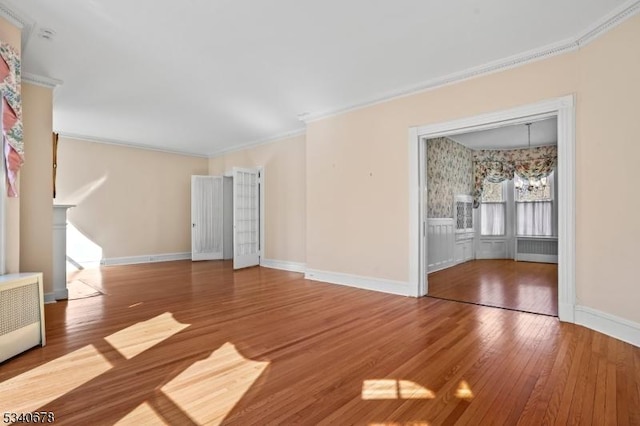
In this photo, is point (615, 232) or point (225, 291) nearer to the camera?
point (615, 232)

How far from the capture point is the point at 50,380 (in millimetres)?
2342

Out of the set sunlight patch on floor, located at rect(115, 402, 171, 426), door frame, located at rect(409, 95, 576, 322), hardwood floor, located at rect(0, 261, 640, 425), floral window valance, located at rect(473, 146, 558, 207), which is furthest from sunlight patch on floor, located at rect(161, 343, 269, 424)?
floral window valance, located at rect(473, 146, 558, 207)

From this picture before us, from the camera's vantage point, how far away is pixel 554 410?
1.97 metres

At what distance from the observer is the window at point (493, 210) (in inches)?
359

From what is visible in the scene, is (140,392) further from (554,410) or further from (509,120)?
(509,120)

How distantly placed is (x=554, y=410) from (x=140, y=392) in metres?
2.59

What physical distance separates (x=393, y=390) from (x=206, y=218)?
772 cm

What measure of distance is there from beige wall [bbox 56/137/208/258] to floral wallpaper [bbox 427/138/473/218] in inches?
253

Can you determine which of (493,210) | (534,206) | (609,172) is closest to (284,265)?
(609,172)

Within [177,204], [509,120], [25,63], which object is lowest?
[177,204]

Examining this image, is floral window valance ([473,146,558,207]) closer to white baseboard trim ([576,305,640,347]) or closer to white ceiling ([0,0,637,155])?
white ceiling ([0,0,637,155])

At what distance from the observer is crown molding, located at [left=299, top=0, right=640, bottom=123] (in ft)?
9.99

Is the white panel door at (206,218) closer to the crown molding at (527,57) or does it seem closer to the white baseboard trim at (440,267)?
the crown molding at (527,57)

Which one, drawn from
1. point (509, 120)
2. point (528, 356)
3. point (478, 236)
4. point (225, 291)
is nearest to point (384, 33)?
point (509, 120)
